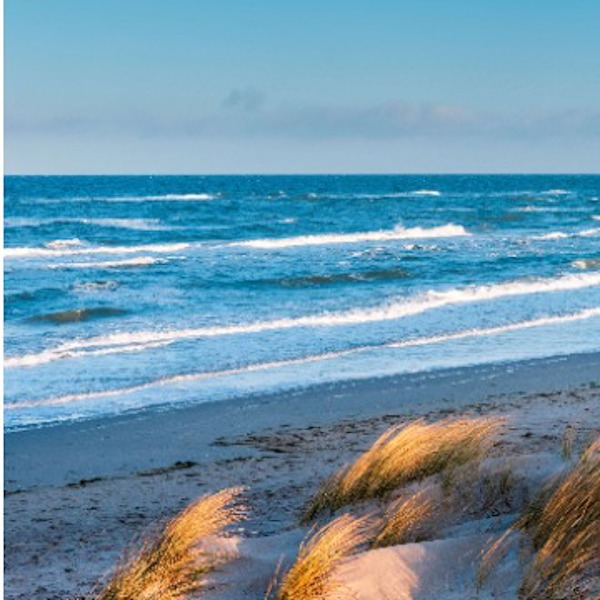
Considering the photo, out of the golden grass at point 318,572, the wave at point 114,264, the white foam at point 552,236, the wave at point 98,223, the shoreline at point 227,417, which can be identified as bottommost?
the shoreline at point 227,417

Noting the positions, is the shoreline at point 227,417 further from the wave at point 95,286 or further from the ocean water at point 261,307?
the wave at point 95,286

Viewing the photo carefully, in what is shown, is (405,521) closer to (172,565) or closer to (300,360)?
(172,565)

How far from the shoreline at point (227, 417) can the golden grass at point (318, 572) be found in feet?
13.7

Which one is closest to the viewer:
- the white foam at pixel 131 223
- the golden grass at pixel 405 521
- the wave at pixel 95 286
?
the golden grass at pixel 405 521

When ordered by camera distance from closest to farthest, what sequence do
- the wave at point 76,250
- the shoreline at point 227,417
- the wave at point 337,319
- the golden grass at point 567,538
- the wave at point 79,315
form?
1. the golden grass at point 567,538
2. the shoreline at point 227,417
3. the wave at point 337,319
4. the wave at point 79,315
5. the wave at point 76,250

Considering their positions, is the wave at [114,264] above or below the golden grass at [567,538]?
below

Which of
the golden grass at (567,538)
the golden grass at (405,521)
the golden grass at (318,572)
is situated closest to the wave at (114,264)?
the golden grass at (405,521)

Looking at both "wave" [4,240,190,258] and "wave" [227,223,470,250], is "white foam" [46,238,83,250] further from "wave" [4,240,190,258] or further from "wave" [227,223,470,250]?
"wave" [227,223,470,250]

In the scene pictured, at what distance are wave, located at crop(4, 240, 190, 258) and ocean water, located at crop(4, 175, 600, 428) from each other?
116 millimetres

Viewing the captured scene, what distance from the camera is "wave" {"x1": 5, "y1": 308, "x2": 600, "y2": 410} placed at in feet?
40.5

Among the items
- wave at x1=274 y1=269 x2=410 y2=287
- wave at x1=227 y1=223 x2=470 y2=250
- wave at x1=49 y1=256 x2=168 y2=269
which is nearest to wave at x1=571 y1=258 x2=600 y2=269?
wave at x1=274 y1=269 x2=410 y2=287

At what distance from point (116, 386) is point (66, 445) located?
2.73 metres

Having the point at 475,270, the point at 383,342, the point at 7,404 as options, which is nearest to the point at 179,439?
the point at 7,404

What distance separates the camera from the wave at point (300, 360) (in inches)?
486
